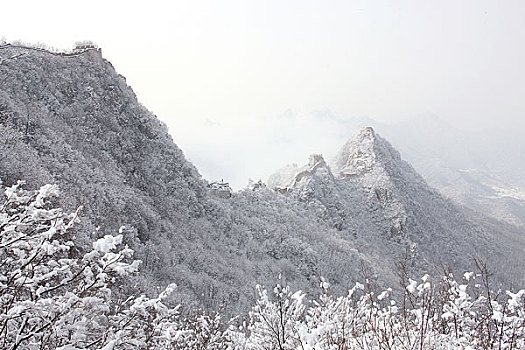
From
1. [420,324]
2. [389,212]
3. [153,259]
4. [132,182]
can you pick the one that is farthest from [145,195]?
[389,212]

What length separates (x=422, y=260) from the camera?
5909cm

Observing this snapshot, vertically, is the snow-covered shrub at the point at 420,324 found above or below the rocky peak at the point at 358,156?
below

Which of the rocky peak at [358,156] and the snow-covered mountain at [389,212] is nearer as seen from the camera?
the snow-covered mountain at [389,212]

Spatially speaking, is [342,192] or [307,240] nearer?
[307,240]

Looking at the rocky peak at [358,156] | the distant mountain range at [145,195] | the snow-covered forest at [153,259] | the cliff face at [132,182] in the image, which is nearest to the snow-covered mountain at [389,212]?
the rocky peak at [358,156]

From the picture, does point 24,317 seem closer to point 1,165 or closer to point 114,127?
point 1,165

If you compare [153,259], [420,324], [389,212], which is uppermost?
[420,324]

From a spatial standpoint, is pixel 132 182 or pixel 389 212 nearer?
pixel 132 182

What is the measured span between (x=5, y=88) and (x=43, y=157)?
7.54 meters

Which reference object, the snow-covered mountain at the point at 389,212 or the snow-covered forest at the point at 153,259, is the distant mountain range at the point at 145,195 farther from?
the snow-covered mountain at the point at 389,212

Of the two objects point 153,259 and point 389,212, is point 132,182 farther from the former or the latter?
point 389,212

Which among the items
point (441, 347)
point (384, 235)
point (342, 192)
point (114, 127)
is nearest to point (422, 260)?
point (384, 235)

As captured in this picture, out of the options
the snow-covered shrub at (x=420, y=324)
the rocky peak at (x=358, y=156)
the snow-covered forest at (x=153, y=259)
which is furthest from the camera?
the rocky peak at (x=358, y=156)

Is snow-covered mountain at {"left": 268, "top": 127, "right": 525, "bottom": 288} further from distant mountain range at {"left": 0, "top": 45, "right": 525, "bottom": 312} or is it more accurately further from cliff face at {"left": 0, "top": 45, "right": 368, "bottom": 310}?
cliff face at {"left": 0, "top": 45, "right": 368, "bottom": 310}
